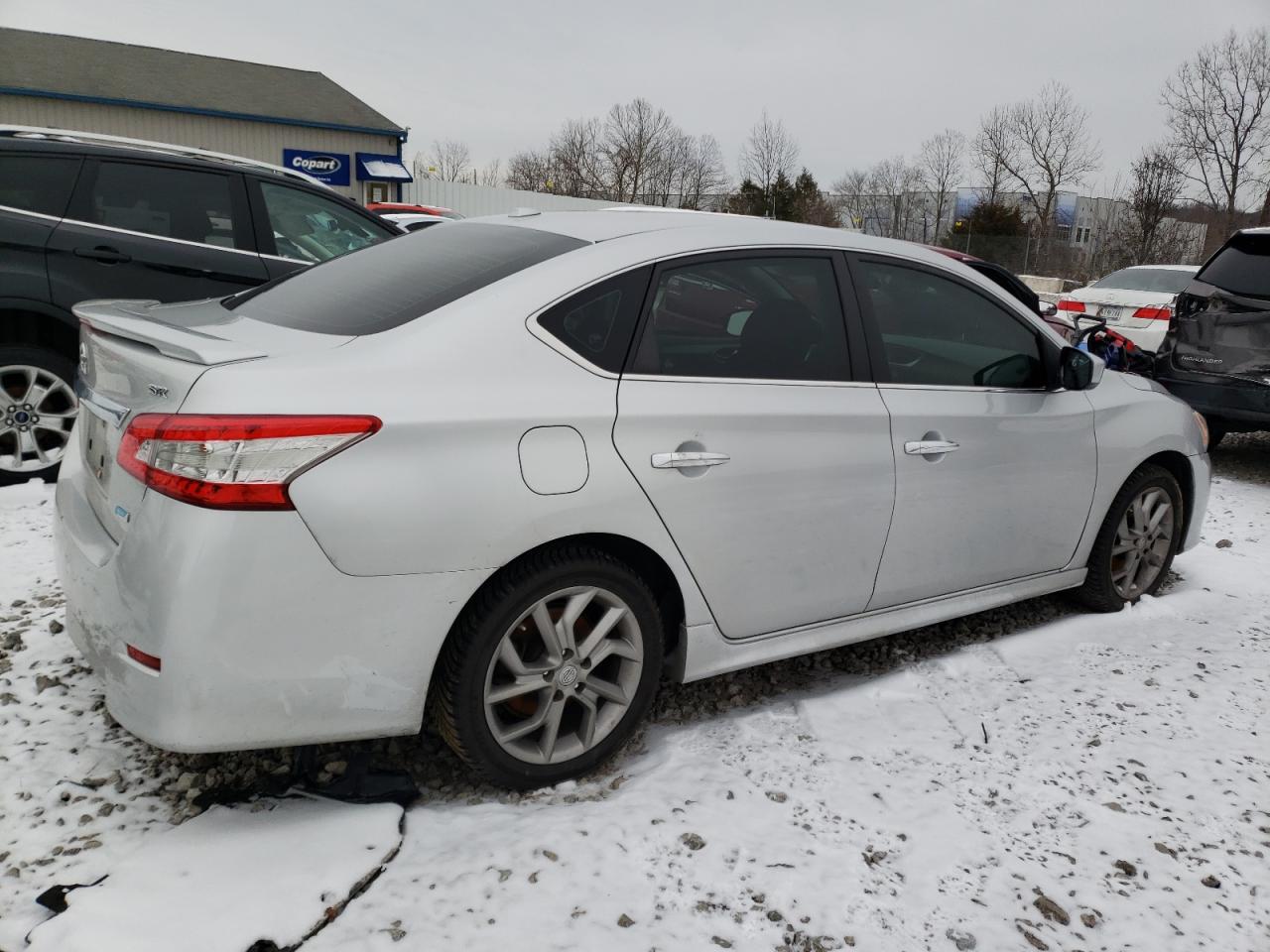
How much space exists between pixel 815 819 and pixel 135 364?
2114 millimetres

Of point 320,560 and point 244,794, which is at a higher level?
point 320,560

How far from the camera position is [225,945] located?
6.75ft

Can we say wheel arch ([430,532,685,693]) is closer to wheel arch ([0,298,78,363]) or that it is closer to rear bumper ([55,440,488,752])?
rear bumper ([55,440,488,752])

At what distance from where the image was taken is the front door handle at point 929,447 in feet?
10.6

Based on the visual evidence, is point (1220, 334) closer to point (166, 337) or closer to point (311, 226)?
point (311, 226)

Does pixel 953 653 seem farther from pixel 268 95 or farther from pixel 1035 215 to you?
pixel 1035 215

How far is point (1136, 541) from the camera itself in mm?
4285

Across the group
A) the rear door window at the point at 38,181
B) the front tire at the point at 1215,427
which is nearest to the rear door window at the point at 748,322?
the rear door window at the point at 38,181

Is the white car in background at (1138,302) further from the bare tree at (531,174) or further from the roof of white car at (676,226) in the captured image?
the bare tree at (531,174)

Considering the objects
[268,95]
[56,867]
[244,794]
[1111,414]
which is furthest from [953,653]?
[268,95]

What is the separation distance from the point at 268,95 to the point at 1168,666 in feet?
123

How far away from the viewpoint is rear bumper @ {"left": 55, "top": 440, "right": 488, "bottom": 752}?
2133mm

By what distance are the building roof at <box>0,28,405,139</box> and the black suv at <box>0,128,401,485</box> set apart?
30.8m

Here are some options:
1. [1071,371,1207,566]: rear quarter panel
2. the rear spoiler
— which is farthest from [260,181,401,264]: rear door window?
[1071,371,1207,566]: rear quarter panel
